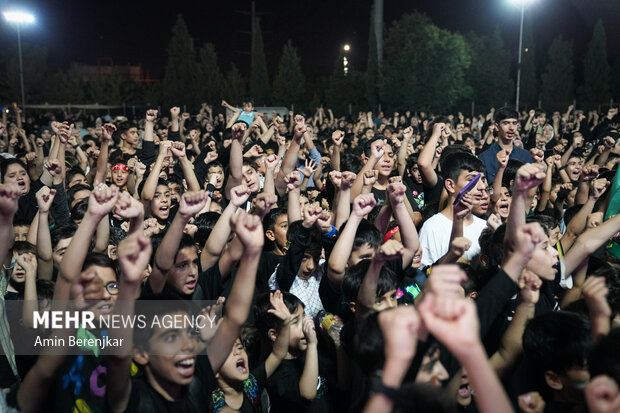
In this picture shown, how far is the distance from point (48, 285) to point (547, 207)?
5307mm

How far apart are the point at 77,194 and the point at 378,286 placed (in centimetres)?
355

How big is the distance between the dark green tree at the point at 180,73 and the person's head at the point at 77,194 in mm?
33942

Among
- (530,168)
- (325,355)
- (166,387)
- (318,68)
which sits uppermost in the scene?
(318,68)

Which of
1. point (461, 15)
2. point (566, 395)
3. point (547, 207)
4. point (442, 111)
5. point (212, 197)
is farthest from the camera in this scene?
point (461, 15)

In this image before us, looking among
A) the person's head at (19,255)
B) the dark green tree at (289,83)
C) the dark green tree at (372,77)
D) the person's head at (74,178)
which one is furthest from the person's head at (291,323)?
the dark green tree at (289,83)

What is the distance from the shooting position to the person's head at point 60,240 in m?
4.09

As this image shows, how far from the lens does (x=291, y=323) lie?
3.50 metres

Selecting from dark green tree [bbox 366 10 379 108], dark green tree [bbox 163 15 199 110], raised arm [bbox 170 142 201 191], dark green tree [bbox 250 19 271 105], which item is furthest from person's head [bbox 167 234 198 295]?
dark green tree [bbox 250 19 271 105]

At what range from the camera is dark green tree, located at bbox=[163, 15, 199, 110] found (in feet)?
128

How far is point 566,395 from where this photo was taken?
2.51m

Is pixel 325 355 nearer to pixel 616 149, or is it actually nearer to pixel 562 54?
pixel 616 149

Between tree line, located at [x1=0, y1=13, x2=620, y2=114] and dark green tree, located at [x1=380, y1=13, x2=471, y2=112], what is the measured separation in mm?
58

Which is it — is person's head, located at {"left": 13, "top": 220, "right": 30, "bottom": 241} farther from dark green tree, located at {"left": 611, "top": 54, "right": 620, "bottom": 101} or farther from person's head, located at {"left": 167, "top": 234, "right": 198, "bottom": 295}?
dark green tree, located at {"left": 611, "top": 54, "right": 620, "bottom": 101}

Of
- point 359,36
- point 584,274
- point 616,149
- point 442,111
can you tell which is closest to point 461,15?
point 359,36
